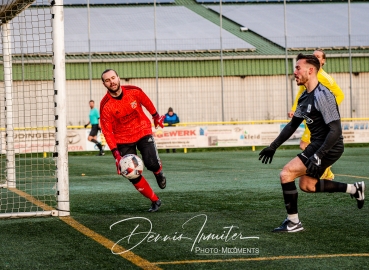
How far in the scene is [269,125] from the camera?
29.4 m

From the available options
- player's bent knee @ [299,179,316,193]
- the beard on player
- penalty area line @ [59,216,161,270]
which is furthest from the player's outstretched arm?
the beard on player

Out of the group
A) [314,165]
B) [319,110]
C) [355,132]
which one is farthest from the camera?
[355,132]

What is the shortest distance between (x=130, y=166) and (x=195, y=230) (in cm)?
203

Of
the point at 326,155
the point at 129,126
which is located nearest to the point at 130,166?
the point at 129,126

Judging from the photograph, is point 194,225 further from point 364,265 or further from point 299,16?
point 299,16

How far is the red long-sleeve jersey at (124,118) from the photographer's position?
9.95m

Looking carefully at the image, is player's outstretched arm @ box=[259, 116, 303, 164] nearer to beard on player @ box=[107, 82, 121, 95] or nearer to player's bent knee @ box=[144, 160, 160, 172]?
player's bent knee @ box=[144, 160, 160, 172]

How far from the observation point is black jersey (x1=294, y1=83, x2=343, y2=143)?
7.47 metres

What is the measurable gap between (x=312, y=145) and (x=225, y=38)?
82.2ft

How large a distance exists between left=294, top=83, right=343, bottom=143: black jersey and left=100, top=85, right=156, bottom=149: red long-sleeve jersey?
2.87 metres

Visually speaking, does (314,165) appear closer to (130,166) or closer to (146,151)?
(130,166)

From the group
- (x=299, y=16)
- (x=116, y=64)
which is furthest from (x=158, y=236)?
(x=299, y=16)

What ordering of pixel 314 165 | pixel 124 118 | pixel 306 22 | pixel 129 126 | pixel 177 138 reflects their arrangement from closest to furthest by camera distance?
1. pixel 314 165
2. pixel 124 118
3. pixel 129 126
4. pixel 177 138
5. pixel 306 22

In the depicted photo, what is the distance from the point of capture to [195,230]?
7.79m
